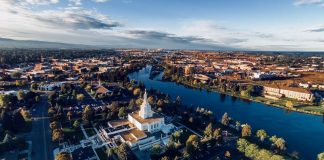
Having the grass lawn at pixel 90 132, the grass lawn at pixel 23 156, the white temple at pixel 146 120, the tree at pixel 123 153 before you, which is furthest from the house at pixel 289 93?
the grass lawn at pixel 23 156

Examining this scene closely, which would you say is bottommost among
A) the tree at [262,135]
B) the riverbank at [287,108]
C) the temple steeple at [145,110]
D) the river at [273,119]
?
the river at [273,119]

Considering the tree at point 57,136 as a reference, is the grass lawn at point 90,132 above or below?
below

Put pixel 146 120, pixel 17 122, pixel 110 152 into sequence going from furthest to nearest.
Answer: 1. pixel 146 120
2. pixel 17 122
3. pixel 110 152

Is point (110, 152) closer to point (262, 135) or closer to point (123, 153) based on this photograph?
point (123, 153)

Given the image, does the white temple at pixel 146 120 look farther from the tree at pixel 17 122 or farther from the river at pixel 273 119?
the tree at pixel 17 122

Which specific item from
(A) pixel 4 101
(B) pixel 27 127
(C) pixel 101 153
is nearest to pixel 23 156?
(C) pixel 101 153

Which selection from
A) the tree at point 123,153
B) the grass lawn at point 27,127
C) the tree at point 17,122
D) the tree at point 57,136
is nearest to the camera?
the tree at point 123,153
